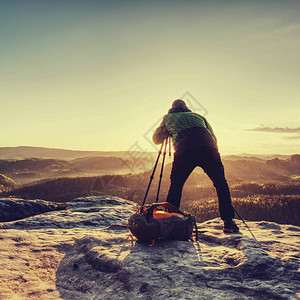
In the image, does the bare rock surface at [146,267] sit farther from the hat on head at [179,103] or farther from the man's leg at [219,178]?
the hat on head at [179,103]

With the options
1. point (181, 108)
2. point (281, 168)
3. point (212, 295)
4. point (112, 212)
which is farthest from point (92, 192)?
point (281, 168)

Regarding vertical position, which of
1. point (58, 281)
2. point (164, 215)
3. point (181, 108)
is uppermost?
point (181, 108)

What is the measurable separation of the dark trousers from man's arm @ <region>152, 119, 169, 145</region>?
0.92m

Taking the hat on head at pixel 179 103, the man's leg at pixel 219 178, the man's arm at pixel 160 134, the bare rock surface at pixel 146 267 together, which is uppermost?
the hat on head at pixel 179 103

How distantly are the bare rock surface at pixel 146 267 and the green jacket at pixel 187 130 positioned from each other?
2.11m

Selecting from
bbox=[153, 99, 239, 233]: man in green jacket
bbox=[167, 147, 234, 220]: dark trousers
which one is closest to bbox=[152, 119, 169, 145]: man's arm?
bbox=[153, 99, 239, 233]: man in green jacket

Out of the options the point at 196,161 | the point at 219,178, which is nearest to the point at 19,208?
the point at 196,161

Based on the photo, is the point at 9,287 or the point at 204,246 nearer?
the point at 9,287

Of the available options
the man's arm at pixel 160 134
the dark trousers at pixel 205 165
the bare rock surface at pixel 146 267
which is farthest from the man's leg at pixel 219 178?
the man's arm at pixel 160 134

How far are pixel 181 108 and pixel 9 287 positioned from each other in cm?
515

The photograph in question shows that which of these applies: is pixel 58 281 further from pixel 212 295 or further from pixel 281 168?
pixel 281 168

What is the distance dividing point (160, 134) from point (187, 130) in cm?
92

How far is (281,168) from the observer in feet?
145

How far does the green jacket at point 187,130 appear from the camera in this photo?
18.1ft
